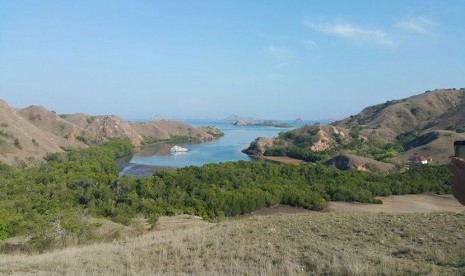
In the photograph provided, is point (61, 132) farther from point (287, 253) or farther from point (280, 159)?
point (287, 253)

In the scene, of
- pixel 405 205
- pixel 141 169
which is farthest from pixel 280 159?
pixel 405 205

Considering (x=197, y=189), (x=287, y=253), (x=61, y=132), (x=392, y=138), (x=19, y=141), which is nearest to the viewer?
(x=287, y=253)

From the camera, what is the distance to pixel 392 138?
370ft

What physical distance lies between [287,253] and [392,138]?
10940 centimetres

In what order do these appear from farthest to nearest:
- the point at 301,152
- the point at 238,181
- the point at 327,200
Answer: the point at 301,152
the point at 238,181
the point at 327,200

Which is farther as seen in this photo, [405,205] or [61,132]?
[61,132]

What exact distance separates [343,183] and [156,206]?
2334 centimetres

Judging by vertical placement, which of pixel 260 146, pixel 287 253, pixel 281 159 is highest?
pixel 287 253

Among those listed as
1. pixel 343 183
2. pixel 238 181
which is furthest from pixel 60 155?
pixel 343 183

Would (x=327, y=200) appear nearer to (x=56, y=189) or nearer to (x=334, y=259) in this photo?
(x=56, y=189)

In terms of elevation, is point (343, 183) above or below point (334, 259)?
below

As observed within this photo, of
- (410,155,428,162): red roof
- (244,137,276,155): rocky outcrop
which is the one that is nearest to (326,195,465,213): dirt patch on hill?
A: (410,155,428,162): red roof

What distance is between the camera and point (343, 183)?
50.5 meters

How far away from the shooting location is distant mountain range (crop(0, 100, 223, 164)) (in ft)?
238
